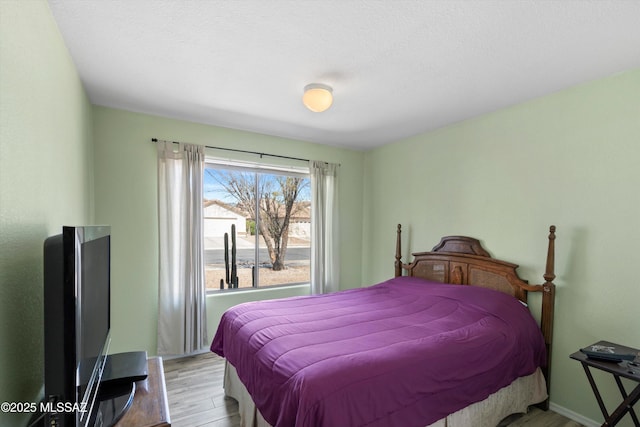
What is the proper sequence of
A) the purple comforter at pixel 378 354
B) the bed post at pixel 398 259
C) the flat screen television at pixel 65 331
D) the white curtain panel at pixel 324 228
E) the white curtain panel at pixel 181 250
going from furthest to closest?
1. the white curtain panel at pixel 324 228
2. the bed post at pixel 398 259
3. the white curtain panel at pixel 181 250
4. the purple comforter at pixel 378 354
5. the flat screen television at pixel 65 331

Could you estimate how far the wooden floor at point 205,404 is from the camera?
2.13 meters

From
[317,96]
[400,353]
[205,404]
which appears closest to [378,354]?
[400,353]

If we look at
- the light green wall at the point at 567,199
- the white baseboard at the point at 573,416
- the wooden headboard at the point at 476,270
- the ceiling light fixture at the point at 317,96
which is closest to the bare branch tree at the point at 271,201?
the wooden headboard at the point at 476,270

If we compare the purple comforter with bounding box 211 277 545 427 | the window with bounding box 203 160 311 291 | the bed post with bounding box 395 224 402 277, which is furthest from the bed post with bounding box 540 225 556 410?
the window with bounding box 203 160 311 291

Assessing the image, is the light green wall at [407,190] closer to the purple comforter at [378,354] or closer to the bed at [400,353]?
the bed at [400,353]

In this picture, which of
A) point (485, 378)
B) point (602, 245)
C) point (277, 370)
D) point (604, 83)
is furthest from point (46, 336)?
point (604, 83)

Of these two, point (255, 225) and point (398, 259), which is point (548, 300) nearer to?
point (398, 259)

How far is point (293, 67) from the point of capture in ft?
6.79

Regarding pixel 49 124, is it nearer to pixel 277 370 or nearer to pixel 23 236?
pixel 23 236

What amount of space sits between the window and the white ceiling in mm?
1032

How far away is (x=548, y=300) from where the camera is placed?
90.6 inches

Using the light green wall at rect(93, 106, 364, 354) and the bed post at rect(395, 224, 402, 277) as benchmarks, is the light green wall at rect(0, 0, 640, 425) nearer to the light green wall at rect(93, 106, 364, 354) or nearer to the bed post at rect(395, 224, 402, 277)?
the light green wall at rect(93, 106, 364, 354)

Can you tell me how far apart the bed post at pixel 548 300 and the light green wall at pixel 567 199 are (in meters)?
0.07

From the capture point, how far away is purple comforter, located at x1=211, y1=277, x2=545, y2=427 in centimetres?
143
